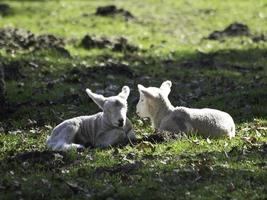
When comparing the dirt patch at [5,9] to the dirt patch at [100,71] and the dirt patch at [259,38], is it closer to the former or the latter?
the dirt patch at [259,38]

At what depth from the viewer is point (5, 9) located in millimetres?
42188

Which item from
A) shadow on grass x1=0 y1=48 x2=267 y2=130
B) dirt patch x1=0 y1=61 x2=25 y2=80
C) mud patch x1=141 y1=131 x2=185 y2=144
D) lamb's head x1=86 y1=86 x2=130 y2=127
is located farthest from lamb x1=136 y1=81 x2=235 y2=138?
dirt patch x1=0 y1=61 x2=25 y2=80

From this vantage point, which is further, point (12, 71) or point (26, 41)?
point (26, 41)

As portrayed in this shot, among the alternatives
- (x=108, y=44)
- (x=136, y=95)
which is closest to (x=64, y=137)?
(x=136, y=95)

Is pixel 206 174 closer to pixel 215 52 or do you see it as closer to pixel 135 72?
pixel 135 72

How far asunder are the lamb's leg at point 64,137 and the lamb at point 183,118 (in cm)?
197

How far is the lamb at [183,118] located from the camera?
59.3 ft

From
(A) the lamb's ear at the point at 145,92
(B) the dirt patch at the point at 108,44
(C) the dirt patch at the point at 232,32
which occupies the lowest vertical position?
(C) the dirt patch at the point at 232,32

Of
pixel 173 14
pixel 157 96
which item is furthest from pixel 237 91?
pixel 173 14

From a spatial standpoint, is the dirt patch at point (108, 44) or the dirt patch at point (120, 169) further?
the dirt patch at point (108, 44)

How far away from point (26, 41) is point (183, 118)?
14.2 meters

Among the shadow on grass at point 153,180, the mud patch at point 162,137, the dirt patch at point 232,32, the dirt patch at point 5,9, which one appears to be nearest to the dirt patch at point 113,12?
the dirt patch at point 5,9

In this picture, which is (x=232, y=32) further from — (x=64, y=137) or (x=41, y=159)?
(x=41, y=159)

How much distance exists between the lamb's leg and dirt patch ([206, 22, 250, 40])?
753 inches
